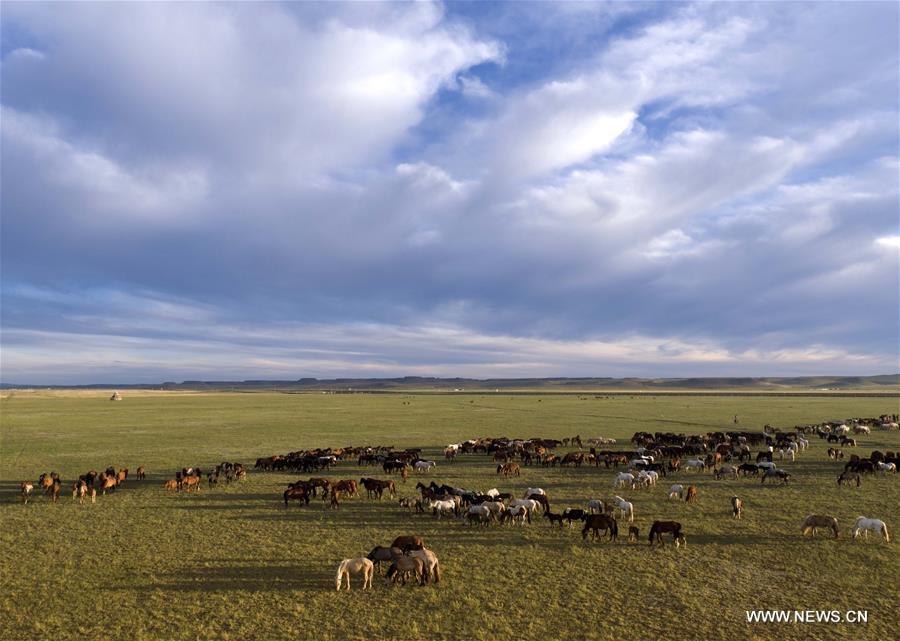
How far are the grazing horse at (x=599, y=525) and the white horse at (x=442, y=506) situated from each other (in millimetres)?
5241

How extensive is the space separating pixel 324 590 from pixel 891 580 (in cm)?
1473

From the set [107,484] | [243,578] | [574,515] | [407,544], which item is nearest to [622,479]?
[574,515]

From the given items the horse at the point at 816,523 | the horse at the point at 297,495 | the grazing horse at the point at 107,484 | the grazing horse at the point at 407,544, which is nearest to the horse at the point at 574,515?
the grazing horse at the point at 407,544

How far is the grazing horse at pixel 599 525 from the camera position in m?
17.0

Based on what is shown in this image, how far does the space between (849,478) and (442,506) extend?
21.4 meters

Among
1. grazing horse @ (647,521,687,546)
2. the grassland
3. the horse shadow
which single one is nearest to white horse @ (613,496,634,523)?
the grassland

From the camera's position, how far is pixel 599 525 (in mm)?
17234

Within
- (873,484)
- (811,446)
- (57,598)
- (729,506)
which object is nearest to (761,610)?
(729,506)

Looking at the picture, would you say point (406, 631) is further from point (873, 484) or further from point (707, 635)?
point (873, 484)

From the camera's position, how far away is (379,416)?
234ft

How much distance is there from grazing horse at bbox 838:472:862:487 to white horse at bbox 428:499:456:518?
19511mm

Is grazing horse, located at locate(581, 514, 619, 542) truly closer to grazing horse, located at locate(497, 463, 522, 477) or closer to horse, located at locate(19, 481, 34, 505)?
grazing horse, located at locate(497, 463, 522, 477)

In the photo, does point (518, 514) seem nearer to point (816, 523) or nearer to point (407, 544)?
point (407, 544)

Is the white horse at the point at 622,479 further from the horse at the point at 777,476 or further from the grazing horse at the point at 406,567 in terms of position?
the grazing horse at the point at 406,567
